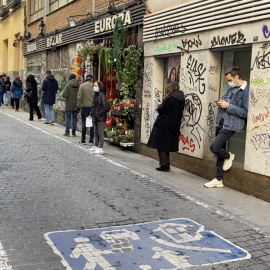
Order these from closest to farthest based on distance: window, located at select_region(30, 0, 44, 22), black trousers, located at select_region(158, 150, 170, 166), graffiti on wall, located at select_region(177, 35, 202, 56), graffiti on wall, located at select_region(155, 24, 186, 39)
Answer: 1. graffiti on wall, located at select_region(177, 35, 202, 56)
2. black trousers, located at select_region(158, 150, 170, 166)
3. graffiti on wall, located at select_region(155, 24, 186, 39)
4. window, located at select_region(30, 0, 44, 22)

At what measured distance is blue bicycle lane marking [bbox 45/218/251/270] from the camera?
13.3 feet

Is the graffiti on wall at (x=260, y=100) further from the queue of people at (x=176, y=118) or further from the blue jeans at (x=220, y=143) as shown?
the blue jeans at (x=220, y=143)

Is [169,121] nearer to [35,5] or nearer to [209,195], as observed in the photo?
[209,195]

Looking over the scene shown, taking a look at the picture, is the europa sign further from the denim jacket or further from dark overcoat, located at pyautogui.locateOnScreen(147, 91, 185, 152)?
the denim jacket

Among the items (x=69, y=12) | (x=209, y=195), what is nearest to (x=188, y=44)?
(x=209, y=195)

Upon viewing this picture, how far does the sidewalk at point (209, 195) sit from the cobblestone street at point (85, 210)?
98mm

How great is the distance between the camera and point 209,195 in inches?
264

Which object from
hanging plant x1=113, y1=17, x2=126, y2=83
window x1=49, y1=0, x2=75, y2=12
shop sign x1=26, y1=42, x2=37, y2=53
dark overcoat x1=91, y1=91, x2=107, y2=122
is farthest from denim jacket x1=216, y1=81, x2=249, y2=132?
shop sign x1=26, y1=42, x2=37, y2=53

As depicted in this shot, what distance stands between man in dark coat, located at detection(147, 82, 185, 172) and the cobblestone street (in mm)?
678

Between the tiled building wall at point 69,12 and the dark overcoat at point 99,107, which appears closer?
the dark overcoat at point 99,107

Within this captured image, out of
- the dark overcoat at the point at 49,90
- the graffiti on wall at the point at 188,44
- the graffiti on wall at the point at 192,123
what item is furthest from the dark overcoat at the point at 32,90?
the graffiti on wall at the point at 192,123

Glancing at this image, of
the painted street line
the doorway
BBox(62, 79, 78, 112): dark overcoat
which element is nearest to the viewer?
the painted street line

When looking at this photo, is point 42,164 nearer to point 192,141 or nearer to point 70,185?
point 70,185

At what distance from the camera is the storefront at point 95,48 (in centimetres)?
1069
